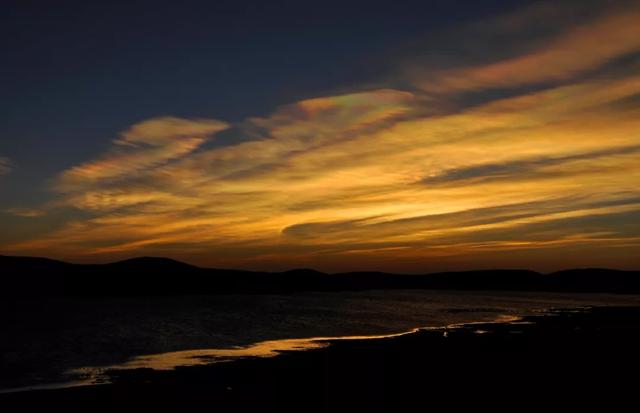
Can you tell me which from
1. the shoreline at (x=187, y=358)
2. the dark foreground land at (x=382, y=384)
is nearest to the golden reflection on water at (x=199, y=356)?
the shoreline at (x=187, y=358)

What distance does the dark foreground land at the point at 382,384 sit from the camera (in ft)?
61.6

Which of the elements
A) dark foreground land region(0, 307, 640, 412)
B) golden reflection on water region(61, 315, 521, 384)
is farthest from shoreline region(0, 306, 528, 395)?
dark foreground land region(0, 307, 640, 412)

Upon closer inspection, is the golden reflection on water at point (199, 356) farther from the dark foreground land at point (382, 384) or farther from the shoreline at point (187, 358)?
the dark foreground land at point (382, 384)

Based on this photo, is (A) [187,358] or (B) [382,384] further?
(A) [187,358]

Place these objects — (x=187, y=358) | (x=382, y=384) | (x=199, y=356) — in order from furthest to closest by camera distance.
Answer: (x=199, y=356)
(x=187, y=358)
(x=382, y=384)

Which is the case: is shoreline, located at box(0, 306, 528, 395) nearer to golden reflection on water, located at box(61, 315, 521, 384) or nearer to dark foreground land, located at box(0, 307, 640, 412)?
golden reflection on water, located at box(61, 315, 521, 384)

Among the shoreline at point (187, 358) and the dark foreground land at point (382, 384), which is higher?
the dark foreground land at point (382, 384)

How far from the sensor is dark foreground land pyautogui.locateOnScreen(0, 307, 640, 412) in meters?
18.8

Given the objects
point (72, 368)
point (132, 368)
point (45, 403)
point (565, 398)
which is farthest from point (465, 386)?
point (72, 368)

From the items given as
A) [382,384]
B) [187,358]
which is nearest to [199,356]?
[187,358]

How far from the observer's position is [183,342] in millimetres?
45156

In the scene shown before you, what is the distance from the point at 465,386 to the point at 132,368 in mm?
17650

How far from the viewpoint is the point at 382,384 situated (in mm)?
22062

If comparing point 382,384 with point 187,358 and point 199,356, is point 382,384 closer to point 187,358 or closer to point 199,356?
point 187,358
